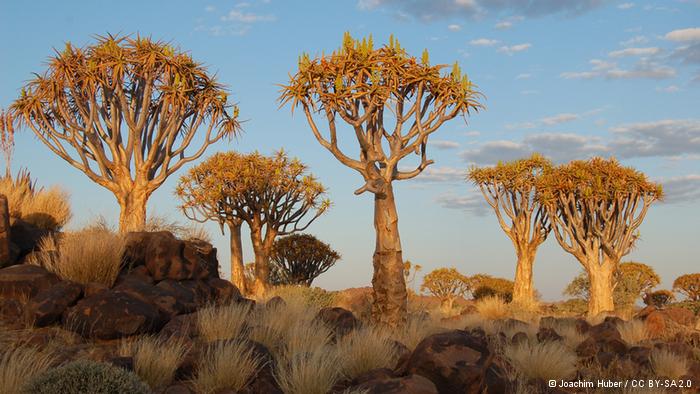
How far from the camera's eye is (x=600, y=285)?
24.8 m

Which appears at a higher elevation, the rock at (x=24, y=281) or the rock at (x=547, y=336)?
the rock at (x=24, y=281)

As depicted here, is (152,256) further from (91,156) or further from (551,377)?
(91,156)

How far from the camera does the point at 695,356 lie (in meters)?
12.7

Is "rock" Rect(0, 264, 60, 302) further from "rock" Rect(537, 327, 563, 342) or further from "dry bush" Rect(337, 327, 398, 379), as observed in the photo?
"rock" Rect(537, 327, 563, 342)

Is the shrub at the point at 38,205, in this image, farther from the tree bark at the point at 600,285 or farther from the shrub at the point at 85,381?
the tree bark at the point at 600,285

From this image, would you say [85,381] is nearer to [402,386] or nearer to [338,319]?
[402,386]

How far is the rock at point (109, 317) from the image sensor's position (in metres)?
9.52

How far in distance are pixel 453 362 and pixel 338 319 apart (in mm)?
5275

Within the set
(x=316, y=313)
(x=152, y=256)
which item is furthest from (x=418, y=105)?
(x=152, y=256)

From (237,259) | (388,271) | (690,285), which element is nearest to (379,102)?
(388,271)

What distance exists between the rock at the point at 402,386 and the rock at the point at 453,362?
0.48m

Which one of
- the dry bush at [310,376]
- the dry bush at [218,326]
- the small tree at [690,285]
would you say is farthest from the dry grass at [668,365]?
the small tree at [690,285]

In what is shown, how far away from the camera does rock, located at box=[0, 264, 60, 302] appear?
10438 mm

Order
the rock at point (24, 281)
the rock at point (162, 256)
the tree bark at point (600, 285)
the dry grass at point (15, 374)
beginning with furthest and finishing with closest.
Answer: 1. the tree bark at point (600, 285)
2. the rock at point (162, 256)
3. the rock at point (24, 281)
4. the dry grass at point (15, 374)
